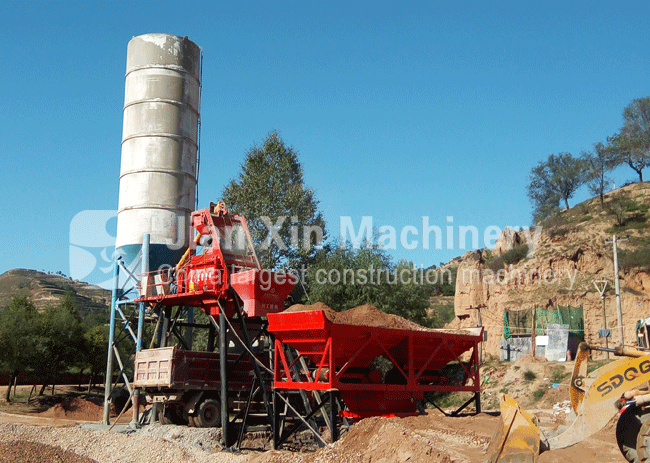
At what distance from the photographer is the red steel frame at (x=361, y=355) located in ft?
54.4

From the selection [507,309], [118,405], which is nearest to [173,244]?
[118,405]

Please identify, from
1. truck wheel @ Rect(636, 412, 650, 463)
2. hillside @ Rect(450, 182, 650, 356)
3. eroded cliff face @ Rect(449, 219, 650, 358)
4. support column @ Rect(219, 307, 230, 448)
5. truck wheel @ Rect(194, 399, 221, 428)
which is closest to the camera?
truck wheel @ Rect(636, 412, 650, 463)

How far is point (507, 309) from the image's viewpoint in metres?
43.3

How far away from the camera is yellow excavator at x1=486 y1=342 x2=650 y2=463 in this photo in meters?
9.82

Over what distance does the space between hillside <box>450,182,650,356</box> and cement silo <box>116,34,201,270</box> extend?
2200 cm

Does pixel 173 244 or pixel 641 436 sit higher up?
pixel 173 244

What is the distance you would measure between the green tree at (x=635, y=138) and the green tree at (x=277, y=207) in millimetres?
35154

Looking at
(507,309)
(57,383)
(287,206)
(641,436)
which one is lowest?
(57,383)

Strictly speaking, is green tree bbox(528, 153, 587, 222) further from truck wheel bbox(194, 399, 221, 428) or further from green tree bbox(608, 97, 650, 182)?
truck wheel bbox(194, 399, 221, 428)

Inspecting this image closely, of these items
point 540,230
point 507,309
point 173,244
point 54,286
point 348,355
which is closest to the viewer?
point 348,355

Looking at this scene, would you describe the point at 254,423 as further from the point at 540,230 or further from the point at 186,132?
the point at 540,230

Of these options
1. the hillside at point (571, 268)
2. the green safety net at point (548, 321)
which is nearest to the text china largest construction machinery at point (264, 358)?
the green safety net at point (548, 321)

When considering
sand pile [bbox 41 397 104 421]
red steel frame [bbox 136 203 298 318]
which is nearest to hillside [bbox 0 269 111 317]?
sand pile [bbox 41 397 104 421]

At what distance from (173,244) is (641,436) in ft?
66.5
